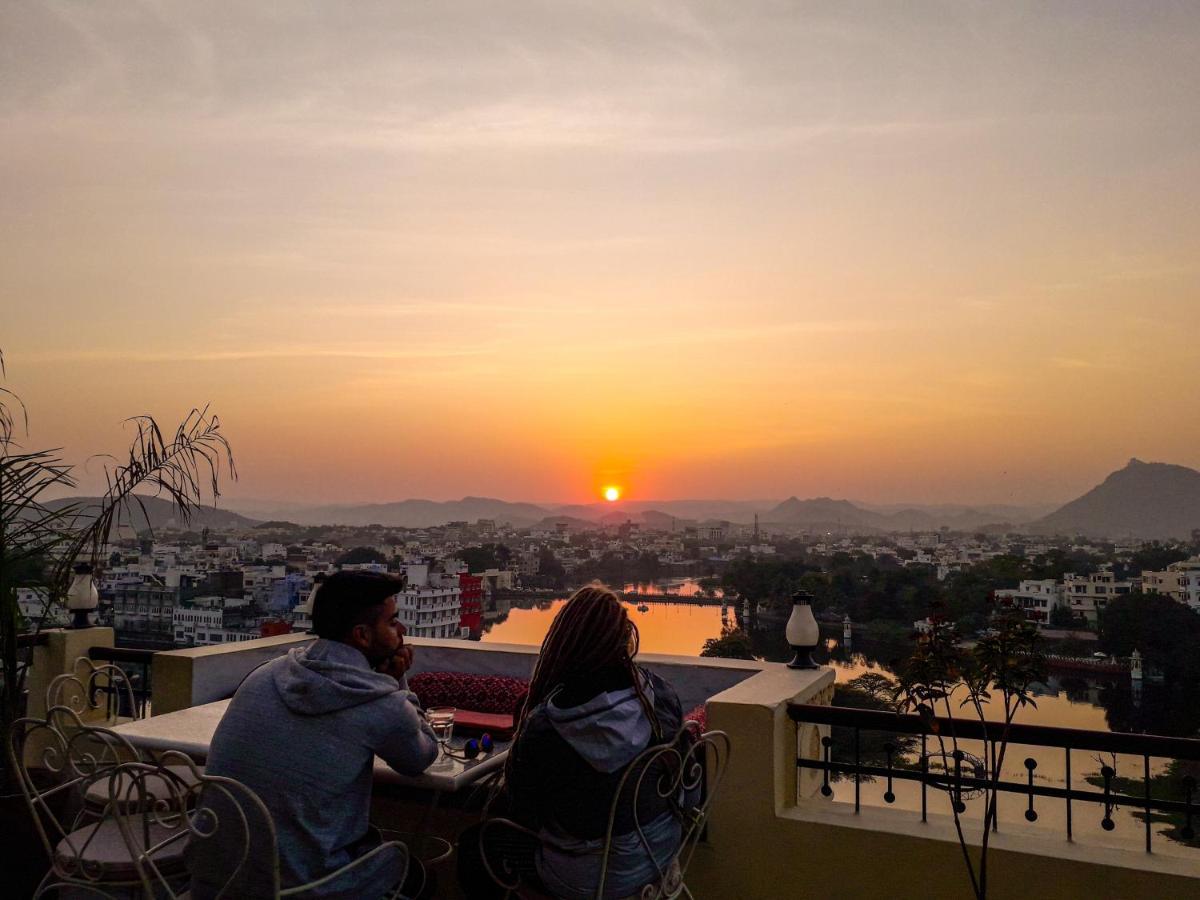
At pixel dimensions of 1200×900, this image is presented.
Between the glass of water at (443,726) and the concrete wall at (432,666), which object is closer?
the glass of water at (443,726)

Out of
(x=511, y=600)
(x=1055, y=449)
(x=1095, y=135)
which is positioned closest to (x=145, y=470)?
(x=1095, y=135)

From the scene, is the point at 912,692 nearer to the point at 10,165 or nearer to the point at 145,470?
the point at 145,470

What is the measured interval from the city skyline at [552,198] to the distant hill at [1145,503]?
20788 mm

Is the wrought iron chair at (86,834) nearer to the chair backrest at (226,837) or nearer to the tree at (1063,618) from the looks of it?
the chair backrest at (226,837)

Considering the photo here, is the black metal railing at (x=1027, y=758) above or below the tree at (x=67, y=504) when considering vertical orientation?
below

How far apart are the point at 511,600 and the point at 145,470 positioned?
1656cm

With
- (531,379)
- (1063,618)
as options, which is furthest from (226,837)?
(1063,618)

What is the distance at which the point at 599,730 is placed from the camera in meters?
2.01

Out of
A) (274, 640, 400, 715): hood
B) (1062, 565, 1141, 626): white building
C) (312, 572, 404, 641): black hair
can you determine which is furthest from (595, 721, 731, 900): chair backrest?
(1062, 565, 1141, 626): white building

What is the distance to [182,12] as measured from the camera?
19.5 ft

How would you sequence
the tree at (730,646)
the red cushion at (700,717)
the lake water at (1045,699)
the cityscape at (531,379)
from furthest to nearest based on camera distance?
1. the tree at (730,646)
2. the lake water at (1045,699)
3. the red cushion at (700,717)
4. the cityscape at (531,379)

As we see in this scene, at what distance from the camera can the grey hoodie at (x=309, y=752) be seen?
1.88 meters

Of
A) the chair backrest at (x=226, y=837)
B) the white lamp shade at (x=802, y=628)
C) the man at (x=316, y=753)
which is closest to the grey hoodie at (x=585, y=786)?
the man at (x=316, y=753)

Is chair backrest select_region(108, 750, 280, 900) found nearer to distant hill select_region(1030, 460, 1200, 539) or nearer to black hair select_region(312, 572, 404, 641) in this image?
black hair select_region(312, 572, 404, 641)
